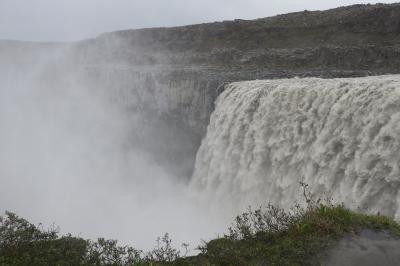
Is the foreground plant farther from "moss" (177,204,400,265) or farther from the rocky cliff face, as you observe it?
the rocky cliff face

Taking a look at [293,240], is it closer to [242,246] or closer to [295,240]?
[295,240]

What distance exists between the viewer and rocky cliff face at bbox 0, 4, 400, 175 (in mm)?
29703

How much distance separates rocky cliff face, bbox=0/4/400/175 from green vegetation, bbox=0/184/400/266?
63.7ft

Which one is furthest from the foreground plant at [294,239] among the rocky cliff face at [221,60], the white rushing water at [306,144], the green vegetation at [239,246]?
the rocky cliff face at [221,60]

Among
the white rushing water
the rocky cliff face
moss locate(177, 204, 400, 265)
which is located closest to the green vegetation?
moss locate(177, 204, 400, 265)

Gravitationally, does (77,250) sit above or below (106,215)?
below

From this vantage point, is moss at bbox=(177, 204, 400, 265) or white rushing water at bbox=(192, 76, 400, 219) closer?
moss at bbox=(177, 204, 400, 265)

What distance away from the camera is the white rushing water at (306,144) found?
13428 millimetres

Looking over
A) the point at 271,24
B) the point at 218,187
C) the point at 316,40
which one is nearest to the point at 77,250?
the point at 218,187

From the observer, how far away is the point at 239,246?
27.5ft

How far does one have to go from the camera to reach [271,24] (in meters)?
41.3

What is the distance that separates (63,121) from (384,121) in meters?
36.3

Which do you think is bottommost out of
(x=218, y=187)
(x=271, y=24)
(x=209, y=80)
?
(x=218, y=187)

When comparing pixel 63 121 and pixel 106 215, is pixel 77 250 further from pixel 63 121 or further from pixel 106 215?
pixel 63 121
